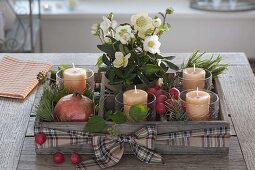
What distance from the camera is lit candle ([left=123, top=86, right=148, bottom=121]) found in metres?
1.54

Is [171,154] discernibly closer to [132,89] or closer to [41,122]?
[132,89]

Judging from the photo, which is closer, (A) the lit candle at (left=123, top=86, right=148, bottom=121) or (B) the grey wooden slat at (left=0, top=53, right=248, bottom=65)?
(A) the lit candle at (left=123, top=86, right=148, bottom=121)

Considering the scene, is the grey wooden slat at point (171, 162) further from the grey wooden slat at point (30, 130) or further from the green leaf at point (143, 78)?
the green leaf at point (143, 78)

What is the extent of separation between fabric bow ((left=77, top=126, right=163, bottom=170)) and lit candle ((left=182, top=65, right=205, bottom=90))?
0.28 meters

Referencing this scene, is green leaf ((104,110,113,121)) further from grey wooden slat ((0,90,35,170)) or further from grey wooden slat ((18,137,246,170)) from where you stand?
grey wooden slat ((0,90,35,170))

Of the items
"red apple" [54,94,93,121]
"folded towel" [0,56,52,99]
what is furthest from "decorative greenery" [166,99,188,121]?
"folded towel" [0,56,52,99]

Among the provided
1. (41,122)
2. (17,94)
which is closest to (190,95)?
(41,122)

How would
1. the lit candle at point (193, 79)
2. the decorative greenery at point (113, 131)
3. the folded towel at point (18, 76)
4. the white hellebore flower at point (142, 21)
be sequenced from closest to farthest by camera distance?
the decorative greenery at point (113, 131) < the white hellebore flower at point (142, 21) < the lit candle at point (193, 79) < the folded towel at point (18, 76)

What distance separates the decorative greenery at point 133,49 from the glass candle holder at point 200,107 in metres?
0.15

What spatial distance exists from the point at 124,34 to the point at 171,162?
37cm

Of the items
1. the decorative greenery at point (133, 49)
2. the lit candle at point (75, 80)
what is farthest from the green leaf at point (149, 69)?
the lit candle at point (75, 80)

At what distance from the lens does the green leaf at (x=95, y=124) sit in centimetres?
149

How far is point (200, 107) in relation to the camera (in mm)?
1540

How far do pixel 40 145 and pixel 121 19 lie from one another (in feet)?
7.73
